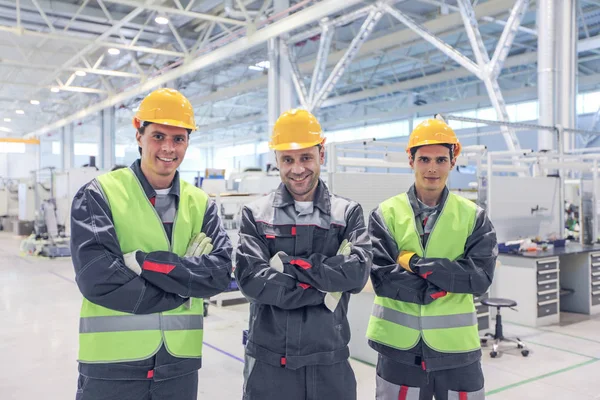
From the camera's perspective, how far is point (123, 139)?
1353 inches

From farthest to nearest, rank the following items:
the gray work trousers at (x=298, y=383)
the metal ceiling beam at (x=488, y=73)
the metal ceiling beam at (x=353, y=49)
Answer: the metal ceiling beam at (x=353, y=49)
the metal ceiling beam at (x=488, y=73)
the gray work trousers at (x=298, y=383)

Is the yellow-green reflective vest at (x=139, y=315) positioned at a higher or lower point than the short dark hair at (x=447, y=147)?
lower

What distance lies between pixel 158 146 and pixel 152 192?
19cm

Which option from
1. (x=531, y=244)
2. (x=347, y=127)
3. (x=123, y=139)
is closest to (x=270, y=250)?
(x=531, y=244)

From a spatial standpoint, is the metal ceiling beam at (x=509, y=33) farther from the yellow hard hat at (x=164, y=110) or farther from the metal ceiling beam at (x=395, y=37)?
the yellow hard hat at (x=164, y=110)

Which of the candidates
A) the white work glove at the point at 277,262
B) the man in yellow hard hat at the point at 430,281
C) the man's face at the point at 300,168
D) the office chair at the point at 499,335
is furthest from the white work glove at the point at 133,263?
the office chair at the point at 499,335

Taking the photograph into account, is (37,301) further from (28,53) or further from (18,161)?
(18,161)

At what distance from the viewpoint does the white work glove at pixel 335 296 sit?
210 centimetres

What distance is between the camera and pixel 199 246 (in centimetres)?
215

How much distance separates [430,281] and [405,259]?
152 mm

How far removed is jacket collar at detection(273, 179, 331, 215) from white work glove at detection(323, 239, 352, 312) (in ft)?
0.54

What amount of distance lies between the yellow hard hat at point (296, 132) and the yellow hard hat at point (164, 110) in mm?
386

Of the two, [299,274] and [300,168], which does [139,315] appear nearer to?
[299,274]

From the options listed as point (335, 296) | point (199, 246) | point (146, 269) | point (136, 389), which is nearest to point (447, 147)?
point (335, 296)
